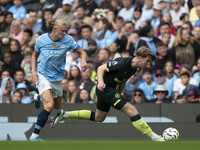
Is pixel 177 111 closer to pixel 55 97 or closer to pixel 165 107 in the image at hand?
pixel 165 107

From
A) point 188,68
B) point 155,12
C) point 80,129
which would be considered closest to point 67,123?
point 80,129

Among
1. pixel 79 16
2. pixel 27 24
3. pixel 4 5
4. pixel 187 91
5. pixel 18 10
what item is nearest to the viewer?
pixel 187 91

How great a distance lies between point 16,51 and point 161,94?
Result: 15.2 feet

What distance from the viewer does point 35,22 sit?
15.5 metres

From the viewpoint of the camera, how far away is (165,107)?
12180mm

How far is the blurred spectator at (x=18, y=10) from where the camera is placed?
15.9m

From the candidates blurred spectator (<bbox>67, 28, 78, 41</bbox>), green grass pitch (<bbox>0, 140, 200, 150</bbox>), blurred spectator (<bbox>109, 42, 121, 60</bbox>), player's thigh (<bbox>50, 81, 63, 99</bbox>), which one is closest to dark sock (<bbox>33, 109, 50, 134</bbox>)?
player's thigh (<bbox>50, 81, 63, 99</bbox>)

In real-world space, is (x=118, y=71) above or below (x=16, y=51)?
below

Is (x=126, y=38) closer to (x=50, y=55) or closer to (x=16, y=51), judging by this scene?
(x=16, y=51)

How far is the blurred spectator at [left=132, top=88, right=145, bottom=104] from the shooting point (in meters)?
12.6

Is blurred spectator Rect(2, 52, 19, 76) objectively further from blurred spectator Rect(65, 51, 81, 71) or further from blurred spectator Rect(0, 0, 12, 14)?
blurred spectator Rect(0, 0, 12, 14)

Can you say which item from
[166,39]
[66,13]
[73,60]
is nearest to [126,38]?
[166,39]

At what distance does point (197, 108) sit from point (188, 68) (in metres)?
1.19

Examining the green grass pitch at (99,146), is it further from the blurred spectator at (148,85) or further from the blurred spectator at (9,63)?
the blurred spectator at (9,63)
